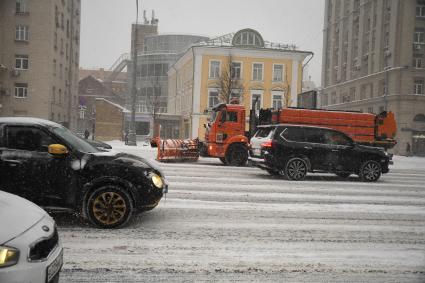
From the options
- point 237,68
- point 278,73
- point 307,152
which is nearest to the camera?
point 307,152

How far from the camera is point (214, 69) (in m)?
46.2

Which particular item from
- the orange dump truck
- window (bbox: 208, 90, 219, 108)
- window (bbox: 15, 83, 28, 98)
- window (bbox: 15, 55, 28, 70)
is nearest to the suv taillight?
the orange dump truck

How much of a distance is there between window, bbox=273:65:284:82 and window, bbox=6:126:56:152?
4247 centimetres

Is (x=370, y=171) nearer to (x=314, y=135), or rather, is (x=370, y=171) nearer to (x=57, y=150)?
(x=314, y=135)

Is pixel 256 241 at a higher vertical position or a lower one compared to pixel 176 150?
lower

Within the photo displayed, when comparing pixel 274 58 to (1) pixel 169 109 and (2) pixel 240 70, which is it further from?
(1) pixel 169 109

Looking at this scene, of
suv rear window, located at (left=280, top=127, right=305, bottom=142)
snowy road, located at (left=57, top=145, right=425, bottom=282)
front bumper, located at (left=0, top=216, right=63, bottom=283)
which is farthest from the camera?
suv rear window, located at (left=280, top=127, right=305, bottom=142)

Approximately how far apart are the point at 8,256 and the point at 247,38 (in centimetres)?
4707

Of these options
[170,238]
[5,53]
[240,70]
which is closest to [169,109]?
[240,70]

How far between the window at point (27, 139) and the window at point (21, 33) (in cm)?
4052

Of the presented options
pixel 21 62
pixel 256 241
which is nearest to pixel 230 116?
pixel 256 241

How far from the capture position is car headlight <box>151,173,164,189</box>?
6.32 m

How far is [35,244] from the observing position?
3129mm

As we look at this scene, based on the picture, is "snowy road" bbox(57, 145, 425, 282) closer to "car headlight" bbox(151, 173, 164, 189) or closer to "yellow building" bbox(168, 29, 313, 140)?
"car headlight" bbox(151, 173, 164, 189)
